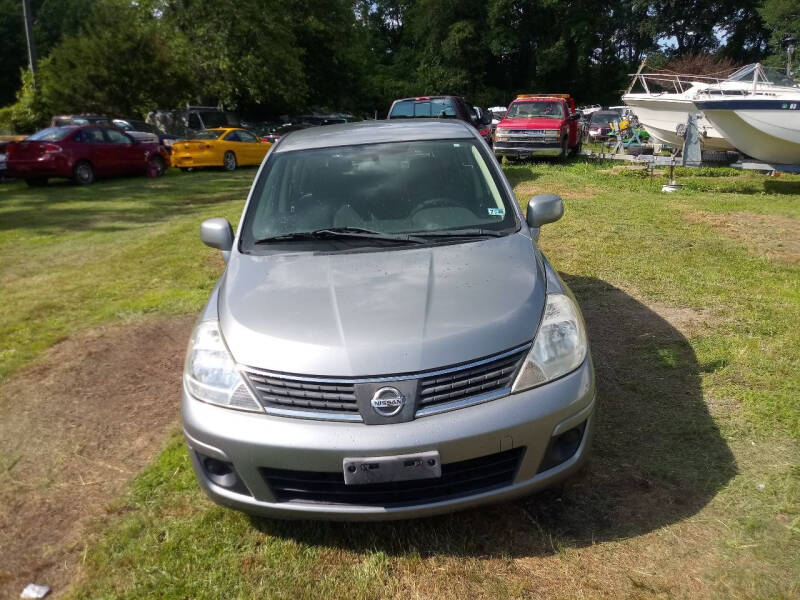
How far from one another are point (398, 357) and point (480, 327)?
1.21 ft

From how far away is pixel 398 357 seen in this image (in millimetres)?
2516

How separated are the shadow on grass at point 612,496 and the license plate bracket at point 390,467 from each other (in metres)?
0.47

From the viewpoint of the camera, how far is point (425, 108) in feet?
53.3

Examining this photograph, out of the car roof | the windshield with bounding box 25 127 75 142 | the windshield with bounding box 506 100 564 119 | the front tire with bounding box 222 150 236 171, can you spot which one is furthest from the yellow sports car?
the car roof

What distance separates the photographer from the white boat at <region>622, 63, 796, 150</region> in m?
12.6

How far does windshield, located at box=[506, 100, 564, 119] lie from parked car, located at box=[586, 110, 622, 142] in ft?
28.6

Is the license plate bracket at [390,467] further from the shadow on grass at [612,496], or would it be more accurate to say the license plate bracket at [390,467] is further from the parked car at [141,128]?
the parked car at [141,128]

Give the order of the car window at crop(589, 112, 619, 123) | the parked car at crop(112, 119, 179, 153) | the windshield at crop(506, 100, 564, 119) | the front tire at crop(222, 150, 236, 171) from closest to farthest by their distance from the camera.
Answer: the windshield at crop(506, 100, 564, 119) → the front tire at crop(222, 150, 236, 171) → the parked car at crop(112, 119, 179, 153) → the car window at crop(589, 112, 619, 123)

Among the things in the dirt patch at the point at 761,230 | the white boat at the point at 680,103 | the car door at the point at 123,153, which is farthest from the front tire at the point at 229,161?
the dirt patch at the point at 761,230

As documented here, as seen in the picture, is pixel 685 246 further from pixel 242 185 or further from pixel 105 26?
pixel 105 26

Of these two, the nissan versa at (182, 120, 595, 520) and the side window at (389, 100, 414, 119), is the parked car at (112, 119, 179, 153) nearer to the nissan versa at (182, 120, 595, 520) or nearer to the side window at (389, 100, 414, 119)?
the side window at (389, 100, 414, 119)

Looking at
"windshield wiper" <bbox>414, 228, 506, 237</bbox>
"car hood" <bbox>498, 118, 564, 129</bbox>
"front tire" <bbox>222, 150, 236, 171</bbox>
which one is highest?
"windshield wiper" <bbox>414, 228, 506, 237</bbox>

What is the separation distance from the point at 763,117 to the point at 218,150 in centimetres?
1391

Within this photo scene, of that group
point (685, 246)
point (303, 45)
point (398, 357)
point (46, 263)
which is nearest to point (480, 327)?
point (398, 357)
